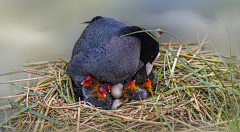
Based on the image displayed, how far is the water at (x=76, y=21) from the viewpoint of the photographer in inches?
44.7

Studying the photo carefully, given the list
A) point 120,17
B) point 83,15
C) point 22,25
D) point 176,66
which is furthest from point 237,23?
point 22,25

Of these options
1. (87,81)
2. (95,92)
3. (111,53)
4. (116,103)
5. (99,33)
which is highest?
(99,33)

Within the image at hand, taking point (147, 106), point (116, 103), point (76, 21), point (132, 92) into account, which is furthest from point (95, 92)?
point (76, 21)

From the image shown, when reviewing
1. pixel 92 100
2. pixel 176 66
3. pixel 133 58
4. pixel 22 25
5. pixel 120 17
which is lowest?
pixel 92 100

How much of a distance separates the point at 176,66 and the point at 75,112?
3.84 feet

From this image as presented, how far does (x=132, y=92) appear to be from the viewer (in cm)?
145

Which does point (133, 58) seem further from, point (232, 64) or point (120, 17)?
point (232, 64)

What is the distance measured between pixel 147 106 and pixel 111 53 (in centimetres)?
51

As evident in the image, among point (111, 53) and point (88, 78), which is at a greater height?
point (111, 53)

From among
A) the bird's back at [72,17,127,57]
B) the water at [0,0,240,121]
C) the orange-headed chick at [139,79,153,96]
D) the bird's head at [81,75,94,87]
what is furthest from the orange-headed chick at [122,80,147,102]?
the water at [0,0,240,121]

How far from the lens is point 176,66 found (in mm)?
1738

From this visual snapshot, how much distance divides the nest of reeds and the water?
0.59 feet

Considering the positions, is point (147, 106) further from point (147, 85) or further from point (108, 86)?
point (108, 86)

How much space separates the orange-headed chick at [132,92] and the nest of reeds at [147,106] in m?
0.14
